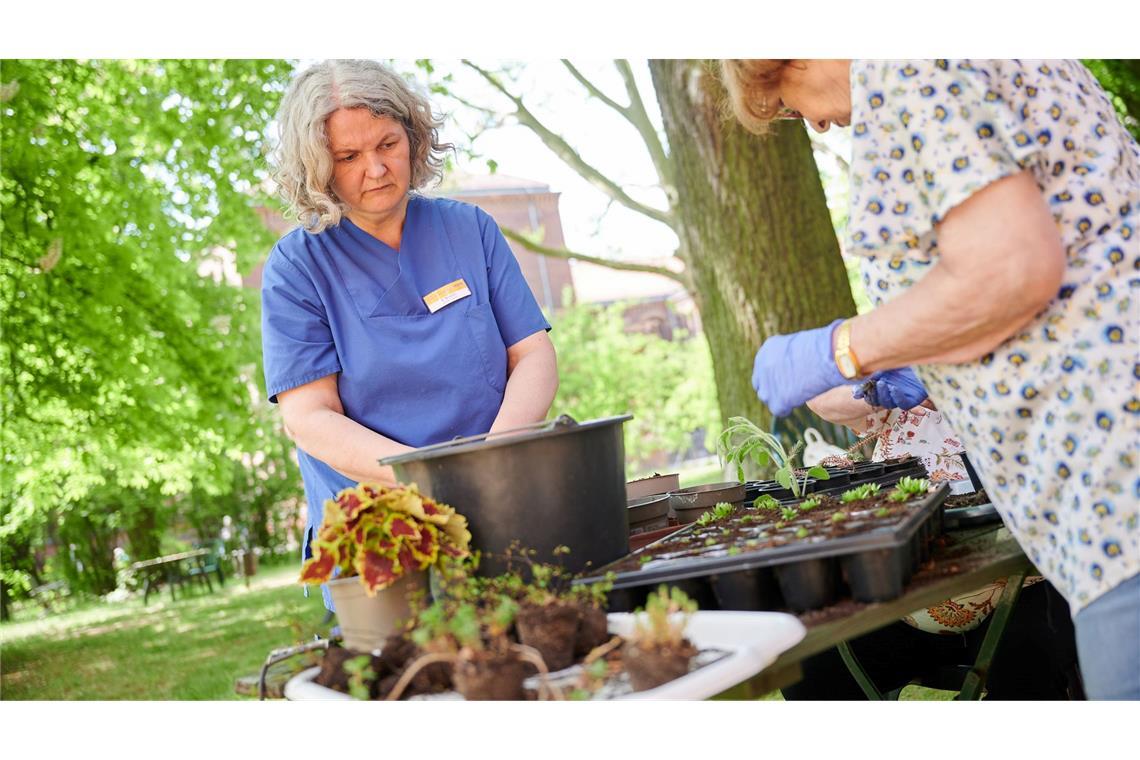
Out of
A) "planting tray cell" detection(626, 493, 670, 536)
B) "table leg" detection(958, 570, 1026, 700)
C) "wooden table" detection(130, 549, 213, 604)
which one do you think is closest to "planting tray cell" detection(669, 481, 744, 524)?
"planting tray cell" detection(626, 493, 670, 536)

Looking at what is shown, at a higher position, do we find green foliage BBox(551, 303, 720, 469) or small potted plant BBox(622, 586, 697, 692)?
green foliage BBox(551, 303, 720, 469)

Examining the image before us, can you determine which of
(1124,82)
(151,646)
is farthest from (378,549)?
(151,646)

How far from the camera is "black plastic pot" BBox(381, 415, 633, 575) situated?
1.32 meters

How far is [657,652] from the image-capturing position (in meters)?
1.00

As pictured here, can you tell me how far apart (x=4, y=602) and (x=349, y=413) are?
13.8 metres

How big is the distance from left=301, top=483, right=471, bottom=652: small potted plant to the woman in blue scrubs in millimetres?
437

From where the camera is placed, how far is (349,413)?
191 centimetres

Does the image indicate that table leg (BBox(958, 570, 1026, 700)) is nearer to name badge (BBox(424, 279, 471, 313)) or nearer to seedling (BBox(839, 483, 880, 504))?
seedling (BBox(839, 483, 880, 504))

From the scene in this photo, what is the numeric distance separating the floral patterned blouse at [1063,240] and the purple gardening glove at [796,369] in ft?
0.46

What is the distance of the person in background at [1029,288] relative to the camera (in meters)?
1.17

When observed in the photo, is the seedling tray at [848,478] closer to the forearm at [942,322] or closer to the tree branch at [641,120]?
the forearm at [942,322]
